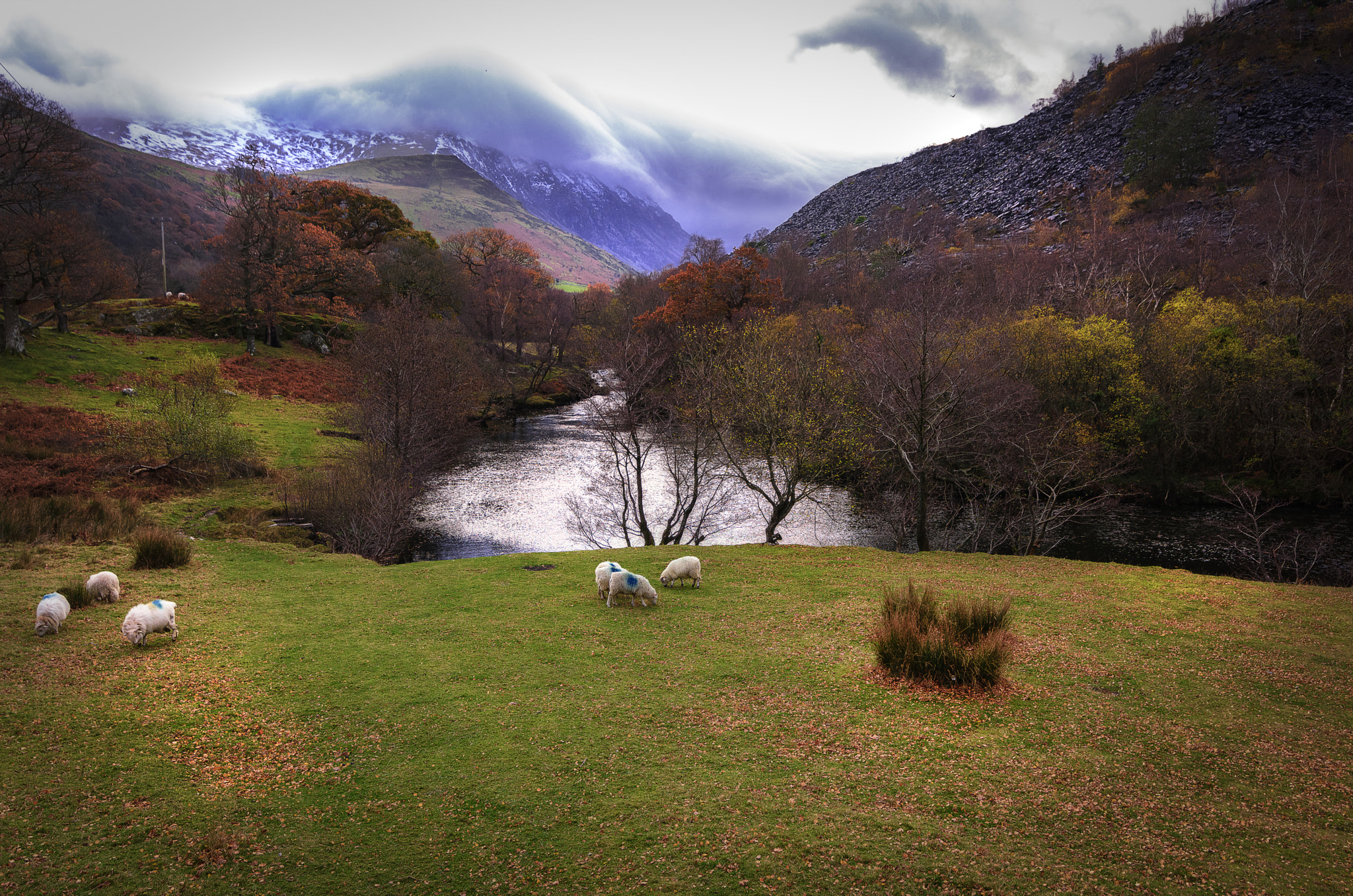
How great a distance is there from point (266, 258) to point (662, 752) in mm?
67933

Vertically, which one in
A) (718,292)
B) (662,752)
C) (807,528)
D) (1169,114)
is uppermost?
(1169,114)

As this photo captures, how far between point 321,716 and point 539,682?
314cm

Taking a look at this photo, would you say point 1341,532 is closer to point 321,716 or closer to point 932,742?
point 932,742

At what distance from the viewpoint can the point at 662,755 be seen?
7758 millimetres

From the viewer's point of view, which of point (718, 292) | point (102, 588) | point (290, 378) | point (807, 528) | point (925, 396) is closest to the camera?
point (102, 588)

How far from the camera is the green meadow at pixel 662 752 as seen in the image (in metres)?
5.66

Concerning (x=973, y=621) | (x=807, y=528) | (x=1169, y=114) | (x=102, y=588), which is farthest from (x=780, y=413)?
(x=1169, y=114)

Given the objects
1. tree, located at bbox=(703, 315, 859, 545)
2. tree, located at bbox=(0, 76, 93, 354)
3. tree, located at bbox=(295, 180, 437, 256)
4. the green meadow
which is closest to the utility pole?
tree, located at bbox=(295, 180, 437, 256)

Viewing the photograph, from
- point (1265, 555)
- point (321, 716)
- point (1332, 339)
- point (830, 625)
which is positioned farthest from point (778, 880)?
point (1332, 339)

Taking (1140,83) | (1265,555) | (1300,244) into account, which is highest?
(1140,83)

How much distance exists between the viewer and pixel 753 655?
1133 centimetres

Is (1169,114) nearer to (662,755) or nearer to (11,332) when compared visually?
(662,755)

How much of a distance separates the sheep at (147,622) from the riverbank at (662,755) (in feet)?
1.00

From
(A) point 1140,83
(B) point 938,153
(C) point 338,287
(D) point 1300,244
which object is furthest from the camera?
(B) point 938,153
